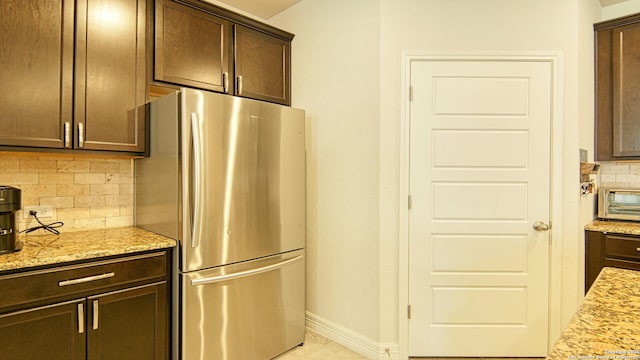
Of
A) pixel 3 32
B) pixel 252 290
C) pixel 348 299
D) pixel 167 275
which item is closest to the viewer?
pixel 3 32

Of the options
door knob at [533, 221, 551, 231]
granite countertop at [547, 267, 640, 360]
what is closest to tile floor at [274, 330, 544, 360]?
door knob at [533, 221, 551, 231]

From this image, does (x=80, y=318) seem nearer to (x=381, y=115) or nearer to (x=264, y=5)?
(x=381, y=115)

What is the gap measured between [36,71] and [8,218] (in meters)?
0.75

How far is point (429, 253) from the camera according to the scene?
2330 millimetres

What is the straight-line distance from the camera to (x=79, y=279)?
1.64 metres

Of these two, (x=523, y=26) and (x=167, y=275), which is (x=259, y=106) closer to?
(x=167, y=275)

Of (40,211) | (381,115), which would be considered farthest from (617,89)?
(40,211)

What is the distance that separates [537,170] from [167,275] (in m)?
2.40

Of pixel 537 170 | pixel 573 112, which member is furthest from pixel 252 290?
pixel 573 112

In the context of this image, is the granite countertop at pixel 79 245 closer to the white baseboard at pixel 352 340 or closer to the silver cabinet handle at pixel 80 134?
the silver cabinet handle at pixel 80 134

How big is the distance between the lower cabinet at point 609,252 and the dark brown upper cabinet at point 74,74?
3094 millimetres

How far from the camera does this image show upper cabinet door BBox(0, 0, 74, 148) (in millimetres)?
1689

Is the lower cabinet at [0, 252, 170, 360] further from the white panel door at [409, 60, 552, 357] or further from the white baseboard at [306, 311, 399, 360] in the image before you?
the white panel door at [409, 60, 552, 357]

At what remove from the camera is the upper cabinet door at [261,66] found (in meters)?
2.54
